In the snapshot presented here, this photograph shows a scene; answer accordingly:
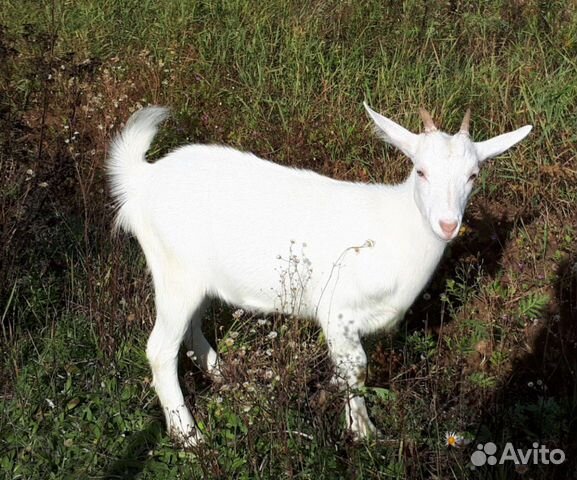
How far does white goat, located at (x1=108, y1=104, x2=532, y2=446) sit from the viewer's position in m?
3.63

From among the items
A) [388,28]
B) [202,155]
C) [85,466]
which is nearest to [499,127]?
[388,28]

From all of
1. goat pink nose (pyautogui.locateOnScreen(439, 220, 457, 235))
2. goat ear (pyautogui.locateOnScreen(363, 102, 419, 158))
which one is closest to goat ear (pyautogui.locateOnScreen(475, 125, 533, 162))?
goat ear (pyautogui.locateOnScreen(363, 102, 419, 158))

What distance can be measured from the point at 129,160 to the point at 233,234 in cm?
59

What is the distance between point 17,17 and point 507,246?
3996 mm

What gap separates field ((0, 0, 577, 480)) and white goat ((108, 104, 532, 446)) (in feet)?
0.61

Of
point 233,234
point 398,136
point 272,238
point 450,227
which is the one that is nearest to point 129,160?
point 233,234

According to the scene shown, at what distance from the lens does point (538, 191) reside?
4.87 m

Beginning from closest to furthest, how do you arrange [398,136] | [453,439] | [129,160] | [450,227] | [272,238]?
[453,439]
[450,227]
[398,136]
[272,238]
[129,160]

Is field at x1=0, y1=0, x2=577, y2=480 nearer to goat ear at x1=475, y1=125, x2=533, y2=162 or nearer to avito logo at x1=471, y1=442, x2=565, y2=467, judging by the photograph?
avito logo at x1=471, y1=442, x2=565, y2=467

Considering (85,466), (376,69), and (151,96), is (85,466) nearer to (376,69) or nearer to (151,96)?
(151,96)

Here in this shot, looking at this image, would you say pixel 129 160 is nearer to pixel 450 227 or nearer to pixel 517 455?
pixel 450 227

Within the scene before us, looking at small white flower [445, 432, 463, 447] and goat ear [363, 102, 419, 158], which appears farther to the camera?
goat ear [363, 102, 419, 158]

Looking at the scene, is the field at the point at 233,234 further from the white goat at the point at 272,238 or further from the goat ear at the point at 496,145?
the goat ear at the point at 496,145

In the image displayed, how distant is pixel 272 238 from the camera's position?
3723 mm
